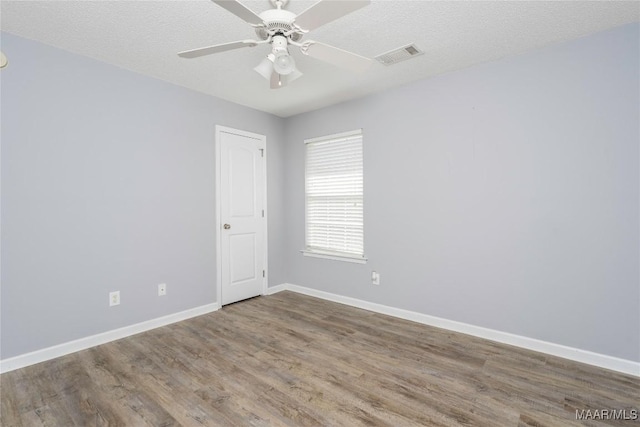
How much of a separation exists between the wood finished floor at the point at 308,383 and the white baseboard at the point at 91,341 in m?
0.08

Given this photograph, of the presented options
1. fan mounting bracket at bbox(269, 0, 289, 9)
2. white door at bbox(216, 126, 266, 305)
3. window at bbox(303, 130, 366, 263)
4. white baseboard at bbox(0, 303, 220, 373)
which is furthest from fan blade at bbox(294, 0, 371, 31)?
white baseboard at bbox(0, 303, 220, 373)

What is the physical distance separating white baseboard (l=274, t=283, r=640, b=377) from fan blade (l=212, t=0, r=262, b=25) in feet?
A: 10.0

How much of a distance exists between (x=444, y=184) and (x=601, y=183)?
1188 millimetres

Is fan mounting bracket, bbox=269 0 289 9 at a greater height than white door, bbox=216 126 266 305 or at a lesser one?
greater

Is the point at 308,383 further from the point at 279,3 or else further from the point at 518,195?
the point at 279,3

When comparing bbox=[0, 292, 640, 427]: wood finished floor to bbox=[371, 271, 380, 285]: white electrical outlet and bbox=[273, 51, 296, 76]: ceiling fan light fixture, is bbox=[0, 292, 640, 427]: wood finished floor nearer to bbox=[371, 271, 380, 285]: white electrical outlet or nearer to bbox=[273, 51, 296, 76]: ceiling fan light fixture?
bbox=[371, 271, 380, 285]: white electrical outlet

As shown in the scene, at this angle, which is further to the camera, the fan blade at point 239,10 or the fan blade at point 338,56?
the fan blade at point 338,56

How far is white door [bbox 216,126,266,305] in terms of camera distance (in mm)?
3883

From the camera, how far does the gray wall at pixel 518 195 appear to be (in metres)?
2.34

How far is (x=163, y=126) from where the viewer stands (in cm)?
331

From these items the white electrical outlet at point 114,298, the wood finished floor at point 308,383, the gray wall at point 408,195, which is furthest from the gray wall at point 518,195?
the white electrical outlet at point 114,298

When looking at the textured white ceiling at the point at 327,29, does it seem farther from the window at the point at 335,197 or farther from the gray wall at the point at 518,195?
the window at the point at 335,197

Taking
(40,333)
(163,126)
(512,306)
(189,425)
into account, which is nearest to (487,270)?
(512,306)

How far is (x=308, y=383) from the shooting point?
7.22 feet
